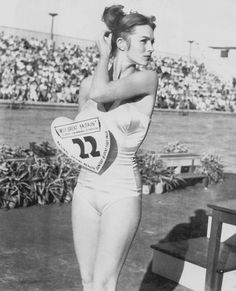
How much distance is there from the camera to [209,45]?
16.3 m

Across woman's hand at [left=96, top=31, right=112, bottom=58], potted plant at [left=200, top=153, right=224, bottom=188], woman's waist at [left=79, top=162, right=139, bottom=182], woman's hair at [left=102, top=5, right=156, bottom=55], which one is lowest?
potted plant at [left=200, top=153, right=224, bottom=188]

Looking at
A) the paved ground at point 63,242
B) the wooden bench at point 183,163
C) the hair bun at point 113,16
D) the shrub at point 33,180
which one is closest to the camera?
the hair bun at point 113,16

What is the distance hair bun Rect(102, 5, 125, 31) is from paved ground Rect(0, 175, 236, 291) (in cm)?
231

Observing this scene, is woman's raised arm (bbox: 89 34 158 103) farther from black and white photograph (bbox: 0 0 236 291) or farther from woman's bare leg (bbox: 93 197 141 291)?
woman's bare leg (bbox: 93 197 141 291)

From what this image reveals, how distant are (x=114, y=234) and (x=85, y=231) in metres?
0.15

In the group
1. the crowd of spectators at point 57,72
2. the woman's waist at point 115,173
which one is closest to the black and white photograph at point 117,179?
the woman's waist at point 115,173

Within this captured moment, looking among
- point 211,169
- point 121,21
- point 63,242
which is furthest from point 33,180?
point 121,21

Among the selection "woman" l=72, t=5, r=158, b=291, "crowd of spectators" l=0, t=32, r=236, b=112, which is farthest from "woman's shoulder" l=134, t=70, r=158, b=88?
"crowd of spectators" l=0, t=32, r=236, b=112

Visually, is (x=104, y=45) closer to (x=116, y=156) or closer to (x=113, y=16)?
(x=113, y=16)

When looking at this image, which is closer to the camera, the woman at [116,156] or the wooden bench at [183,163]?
the woman at [116,156]

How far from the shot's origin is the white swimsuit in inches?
87.4

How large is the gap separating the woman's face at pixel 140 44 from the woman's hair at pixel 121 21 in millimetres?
22

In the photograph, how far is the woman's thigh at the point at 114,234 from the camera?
2186 millimetres

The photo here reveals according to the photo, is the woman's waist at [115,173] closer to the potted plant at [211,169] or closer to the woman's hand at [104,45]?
the woman's hand at [104,45]
